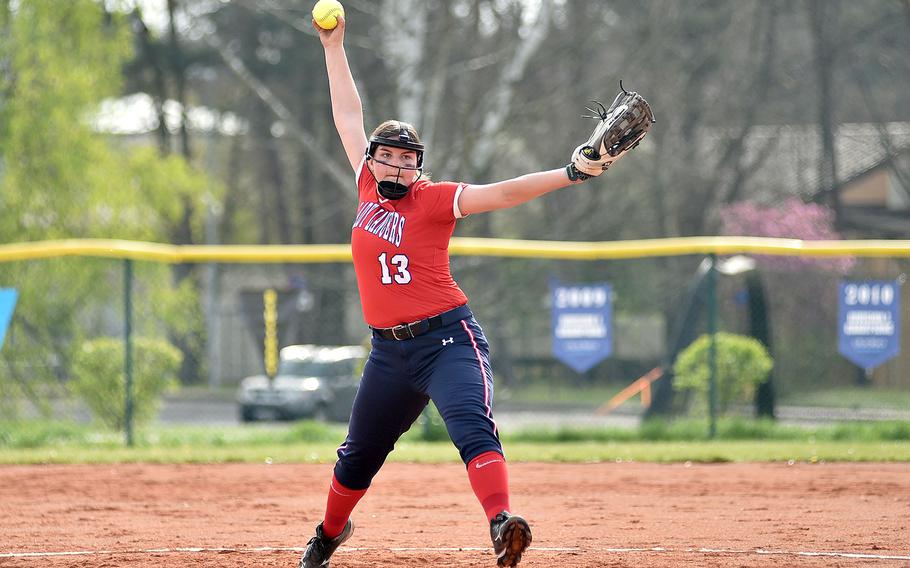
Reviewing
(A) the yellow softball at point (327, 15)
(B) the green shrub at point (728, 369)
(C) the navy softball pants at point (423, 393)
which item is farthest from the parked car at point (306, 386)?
(C) the navy softball pants at point (423, 393)

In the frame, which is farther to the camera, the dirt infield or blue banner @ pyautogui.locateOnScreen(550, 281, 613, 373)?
blue banner @ pyautogui.locateOnScreen(550, 281, 613, 373)

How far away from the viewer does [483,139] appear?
2161 cm

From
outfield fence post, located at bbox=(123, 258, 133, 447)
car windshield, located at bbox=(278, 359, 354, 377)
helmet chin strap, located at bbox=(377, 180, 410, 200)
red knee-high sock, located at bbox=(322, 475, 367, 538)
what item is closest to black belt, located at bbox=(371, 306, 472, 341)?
helmet chin strap, located at bbox=(377, 180, 410, 200)

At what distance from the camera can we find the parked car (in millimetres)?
15539

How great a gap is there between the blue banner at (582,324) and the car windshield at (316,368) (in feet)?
11.0

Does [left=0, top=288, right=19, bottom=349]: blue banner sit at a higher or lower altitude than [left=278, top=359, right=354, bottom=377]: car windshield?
higher

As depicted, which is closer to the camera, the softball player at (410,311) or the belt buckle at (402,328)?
the softball player at (410,311)

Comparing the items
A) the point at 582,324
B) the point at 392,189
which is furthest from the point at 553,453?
the point at 392,189

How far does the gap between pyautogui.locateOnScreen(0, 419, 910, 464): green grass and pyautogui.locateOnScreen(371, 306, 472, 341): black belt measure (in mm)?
5831

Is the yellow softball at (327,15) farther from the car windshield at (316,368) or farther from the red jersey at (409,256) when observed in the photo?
the car windshield at (316,368)

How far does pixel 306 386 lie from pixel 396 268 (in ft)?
40.1

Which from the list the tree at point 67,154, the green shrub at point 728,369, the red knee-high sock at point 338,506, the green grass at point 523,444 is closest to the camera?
the red knee-high sock at point 338,506

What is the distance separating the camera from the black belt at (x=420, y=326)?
558 cm

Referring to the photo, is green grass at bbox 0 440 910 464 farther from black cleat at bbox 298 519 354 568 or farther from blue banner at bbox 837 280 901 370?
black cleat at bbox 298 519 354 568
